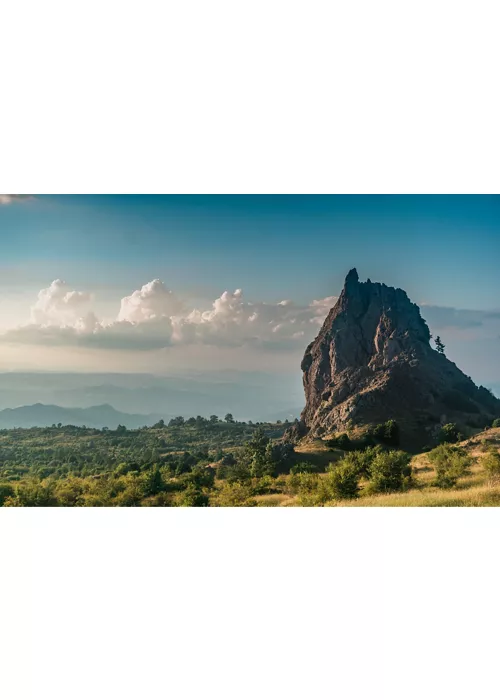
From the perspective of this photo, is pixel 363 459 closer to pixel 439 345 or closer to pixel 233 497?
pixel 233 497

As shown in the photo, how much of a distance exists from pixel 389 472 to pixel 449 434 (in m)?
1.61

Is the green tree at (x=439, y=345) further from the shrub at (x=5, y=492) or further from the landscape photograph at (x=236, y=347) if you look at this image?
the shrub at (x=5, y=492)

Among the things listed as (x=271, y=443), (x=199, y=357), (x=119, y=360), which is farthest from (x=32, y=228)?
(x=271, y=443)

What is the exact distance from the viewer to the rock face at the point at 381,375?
12.8 meters

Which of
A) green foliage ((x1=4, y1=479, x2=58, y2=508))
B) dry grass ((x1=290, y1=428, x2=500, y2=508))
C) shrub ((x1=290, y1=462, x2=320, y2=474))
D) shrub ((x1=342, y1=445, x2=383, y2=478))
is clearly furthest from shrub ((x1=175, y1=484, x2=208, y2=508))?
shrub ((x1=342, y1=445, x2=383, y2=478))

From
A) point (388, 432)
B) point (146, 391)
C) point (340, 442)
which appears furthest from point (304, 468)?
point (146, 391)

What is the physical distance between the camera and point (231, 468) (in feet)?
40.8

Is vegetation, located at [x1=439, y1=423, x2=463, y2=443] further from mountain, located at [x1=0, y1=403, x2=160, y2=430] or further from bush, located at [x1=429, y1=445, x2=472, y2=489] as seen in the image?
mountain, located at [x1=0, y1=403, x2=160, y2=430]

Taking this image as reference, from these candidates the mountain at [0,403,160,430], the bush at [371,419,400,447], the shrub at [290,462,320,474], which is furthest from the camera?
the mountain at [0,403,160,430]

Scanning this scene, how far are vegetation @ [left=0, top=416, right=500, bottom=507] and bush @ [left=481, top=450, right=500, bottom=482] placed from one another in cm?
2

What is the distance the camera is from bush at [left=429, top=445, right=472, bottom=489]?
1178 centimetres
